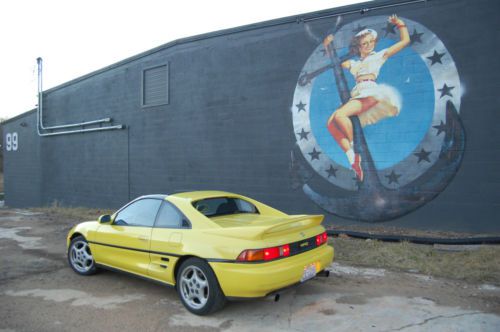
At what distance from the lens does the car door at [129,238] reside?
495 cm

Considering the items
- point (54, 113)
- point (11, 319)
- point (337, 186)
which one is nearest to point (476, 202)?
point (337, 186)

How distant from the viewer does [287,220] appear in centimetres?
457

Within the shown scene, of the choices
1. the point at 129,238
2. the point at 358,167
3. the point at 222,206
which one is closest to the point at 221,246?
the point at 222,206

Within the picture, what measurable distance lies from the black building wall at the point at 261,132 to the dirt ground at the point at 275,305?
9.23ft

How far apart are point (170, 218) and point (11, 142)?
61.3 ft

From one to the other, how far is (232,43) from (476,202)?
7021mm

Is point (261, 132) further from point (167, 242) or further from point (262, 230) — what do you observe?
point (262, 230)

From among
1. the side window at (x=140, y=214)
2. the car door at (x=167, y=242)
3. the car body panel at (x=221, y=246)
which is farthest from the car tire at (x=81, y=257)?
the car door at (x=167, y=242)

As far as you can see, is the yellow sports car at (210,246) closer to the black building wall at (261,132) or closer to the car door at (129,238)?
the car door at (129,238)

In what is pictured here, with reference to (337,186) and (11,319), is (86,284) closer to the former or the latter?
(11,319)

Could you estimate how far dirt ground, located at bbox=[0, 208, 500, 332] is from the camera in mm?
4082

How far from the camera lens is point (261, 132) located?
10273mm

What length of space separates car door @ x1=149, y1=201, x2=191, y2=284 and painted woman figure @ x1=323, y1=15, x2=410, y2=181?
5.10 meters

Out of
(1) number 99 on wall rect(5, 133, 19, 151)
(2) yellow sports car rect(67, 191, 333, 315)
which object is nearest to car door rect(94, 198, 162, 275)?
(2) yellow sports car rect(67, 191, 333, 315)
